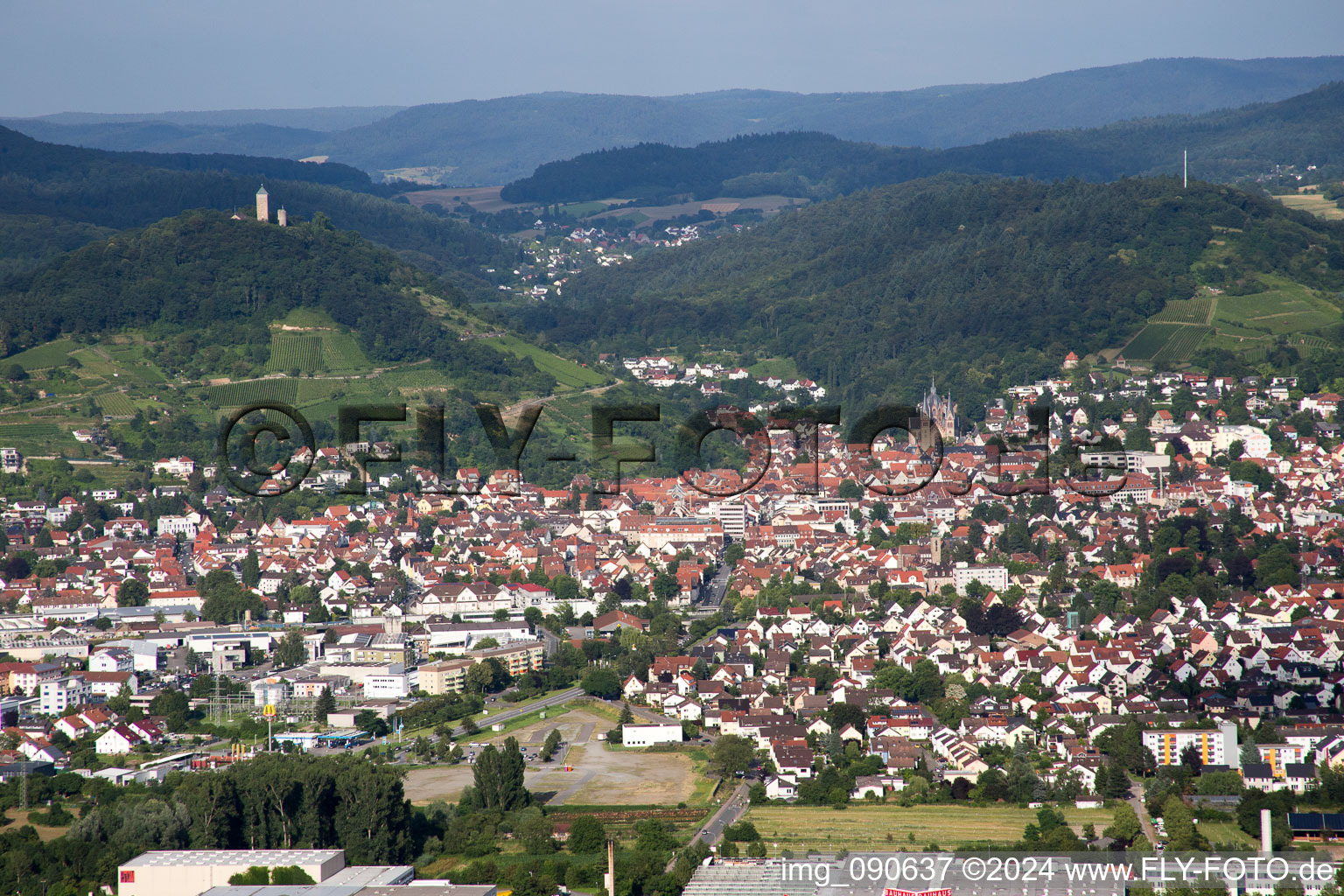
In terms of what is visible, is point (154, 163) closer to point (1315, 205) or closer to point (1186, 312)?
point (1315, 205)

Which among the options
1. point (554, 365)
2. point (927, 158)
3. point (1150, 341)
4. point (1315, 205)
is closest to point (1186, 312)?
point (1150, 341)

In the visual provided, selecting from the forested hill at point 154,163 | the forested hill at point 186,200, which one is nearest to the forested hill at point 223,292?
the forested hill at point 186,200

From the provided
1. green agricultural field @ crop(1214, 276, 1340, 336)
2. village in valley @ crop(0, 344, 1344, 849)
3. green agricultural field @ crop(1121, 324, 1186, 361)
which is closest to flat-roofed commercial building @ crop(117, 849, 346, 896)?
village in valley @ crop(0, 344, 1344, 849)

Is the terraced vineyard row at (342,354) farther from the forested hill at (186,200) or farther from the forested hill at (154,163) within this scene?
the forested hill at (154,163)

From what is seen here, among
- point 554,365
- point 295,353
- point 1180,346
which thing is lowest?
point 554,365

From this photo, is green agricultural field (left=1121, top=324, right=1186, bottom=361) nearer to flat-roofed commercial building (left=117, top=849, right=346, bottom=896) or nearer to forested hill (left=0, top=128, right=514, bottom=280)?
flat-roofed commercial building (left=117, top=849, right=346, bottom=896)

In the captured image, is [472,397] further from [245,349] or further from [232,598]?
[232,598]

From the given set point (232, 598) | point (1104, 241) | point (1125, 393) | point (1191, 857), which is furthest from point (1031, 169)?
point (1191, 857)
